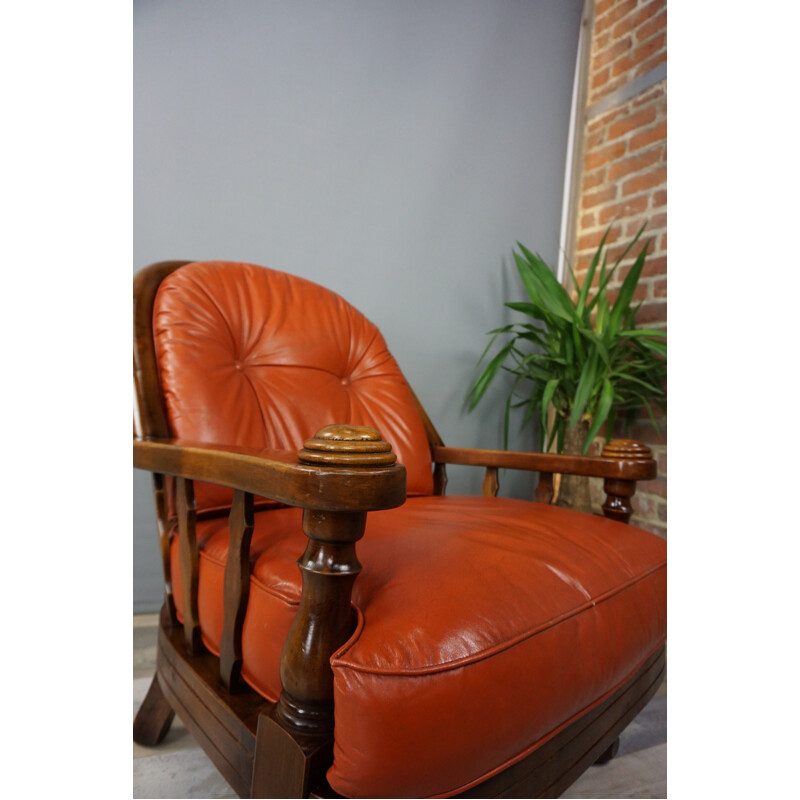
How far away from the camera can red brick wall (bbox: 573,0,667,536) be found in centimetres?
204

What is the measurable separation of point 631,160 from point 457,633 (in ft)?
7.02

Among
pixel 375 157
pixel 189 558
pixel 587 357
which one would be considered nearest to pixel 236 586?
pixel 189 558

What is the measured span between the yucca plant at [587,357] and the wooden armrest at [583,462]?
1.81 ft

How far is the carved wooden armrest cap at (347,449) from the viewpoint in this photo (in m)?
0.55

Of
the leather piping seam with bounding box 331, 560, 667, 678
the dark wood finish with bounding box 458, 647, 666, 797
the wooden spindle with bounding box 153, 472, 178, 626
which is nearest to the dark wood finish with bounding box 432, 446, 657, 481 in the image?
the dark wood finish with bounding box 458, 647, 666, 797

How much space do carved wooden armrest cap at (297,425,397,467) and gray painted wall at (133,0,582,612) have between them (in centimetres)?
128

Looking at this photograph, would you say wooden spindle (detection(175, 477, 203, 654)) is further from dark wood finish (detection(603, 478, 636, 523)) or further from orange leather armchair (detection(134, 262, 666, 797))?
dark wood finish (detection(603, 478, 636, 523))

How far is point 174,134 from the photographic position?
1615 mm

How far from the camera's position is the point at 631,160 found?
86.5 inches

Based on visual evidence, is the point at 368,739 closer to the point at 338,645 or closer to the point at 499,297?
the point at 338,645

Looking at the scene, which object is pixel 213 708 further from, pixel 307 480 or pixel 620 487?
pixel 620 487
